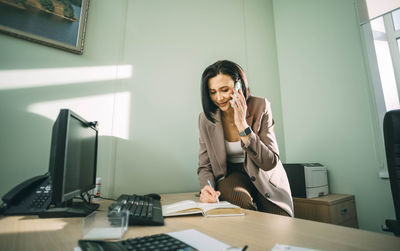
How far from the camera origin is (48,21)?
4.52 feet

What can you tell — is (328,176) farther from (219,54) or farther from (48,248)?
(48,248)

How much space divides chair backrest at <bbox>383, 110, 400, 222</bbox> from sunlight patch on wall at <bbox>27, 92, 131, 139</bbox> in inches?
61.2

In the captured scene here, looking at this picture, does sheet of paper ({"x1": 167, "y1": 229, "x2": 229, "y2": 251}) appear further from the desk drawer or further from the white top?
the desk drawer

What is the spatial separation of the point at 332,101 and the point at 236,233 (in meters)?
2.18

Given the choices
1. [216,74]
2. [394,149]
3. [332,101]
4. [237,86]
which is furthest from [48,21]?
[332,101]

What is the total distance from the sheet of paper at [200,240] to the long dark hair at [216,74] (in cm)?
100

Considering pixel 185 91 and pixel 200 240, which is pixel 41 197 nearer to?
pixel 200 240

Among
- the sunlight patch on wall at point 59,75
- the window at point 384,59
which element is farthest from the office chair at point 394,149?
the sunlight patch on wall at point 59,75

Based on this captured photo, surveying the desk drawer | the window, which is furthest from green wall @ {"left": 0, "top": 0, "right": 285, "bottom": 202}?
the window

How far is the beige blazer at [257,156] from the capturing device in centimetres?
119

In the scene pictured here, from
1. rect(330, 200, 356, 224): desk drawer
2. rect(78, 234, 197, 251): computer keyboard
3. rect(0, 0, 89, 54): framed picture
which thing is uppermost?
rect(0, 0, 89, 54): framed picture

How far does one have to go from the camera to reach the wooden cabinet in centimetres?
172

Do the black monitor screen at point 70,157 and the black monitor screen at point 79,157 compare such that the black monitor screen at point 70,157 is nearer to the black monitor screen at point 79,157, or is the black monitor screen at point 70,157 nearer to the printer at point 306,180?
the black monitor screen at point 79,157

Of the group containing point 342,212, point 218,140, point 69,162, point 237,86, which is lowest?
point 342,212
